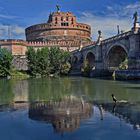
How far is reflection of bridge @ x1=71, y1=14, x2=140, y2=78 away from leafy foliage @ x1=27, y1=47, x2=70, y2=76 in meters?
8.12

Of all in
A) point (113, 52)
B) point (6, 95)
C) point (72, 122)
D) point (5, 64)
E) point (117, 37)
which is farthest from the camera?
point (5, 64)

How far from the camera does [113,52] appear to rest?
238ft

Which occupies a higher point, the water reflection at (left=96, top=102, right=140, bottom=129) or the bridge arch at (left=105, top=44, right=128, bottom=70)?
the bridge arch at (left=105, top=44, right=128, bottom=70)

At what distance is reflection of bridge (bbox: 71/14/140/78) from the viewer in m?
56.3

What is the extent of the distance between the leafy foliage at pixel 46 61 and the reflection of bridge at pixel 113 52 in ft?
26.6

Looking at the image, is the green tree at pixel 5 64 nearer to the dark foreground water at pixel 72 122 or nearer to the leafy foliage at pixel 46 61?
the leafy foliage at pixel 46 61

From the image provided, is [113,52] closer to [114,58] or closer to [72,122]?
[114,58]

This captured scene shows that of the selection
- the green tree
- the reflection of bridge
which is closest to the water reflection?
the reflection of bridge

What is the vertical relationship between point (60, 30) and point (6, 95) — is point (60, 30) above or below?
above

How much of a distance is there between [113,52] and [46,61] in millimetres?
20225

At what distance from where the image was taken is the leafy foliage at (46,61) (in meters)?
83.3

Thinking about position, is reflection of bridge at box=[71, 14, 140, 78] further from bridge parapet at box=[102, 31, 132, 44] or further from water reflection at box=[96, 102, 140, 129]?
water reflection at box=[96, 102, 140, 129]

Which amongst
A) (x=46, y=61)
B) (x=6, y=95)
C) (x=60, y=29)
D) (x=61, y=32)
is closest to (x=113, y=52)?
(x=46, y=61)

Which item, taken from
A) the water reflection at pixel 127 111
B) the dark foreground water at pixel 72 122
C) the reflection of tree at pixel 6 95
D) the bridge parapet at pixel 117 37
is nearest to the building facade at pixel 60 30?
the bridge parapet at pixel 117 37
